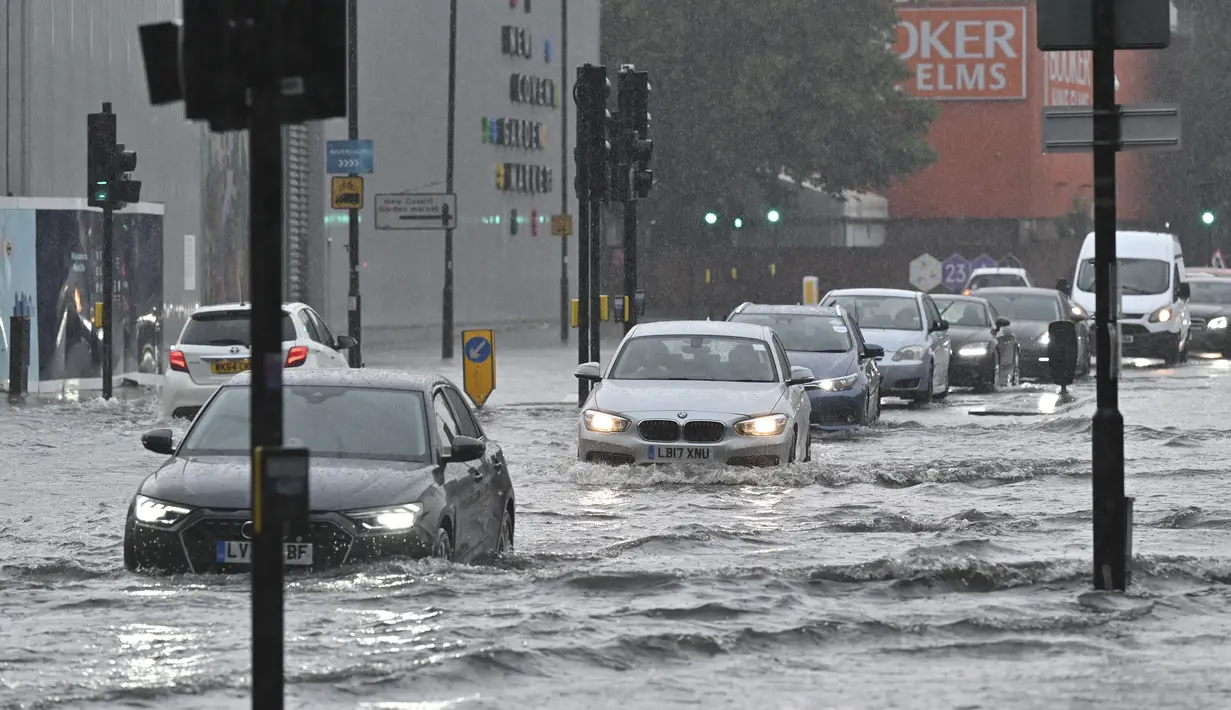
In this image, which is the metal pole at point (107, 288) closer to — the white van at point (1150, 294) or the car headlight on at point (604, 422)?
the car headlight on at point (604, 422)

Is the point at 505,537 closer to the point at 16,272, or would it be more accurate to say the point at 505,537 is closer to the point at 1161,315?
the point at 16,272

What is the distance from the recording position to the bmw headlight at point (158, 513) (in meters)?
11.5

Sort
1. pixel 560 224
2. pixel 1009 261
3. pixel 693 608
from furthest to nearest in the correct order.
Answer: pixel 1009 261, pixel 560 224, pixel 693 608

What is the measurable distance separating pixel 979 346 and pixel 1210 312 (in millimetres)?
14964

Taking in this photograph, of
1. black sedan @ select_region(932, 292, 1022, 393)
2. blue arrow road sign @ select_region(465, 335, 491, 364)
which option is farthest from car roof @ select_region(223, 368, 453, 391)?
black sedan @ select_region(932, 292, 1022, 393)

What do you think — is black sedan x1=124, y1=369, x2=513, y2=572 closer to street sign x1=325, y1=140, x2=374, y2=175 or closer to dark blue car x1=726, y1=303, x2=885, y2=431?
dark blue car x1=726, y1=303, x2=885, y2=431

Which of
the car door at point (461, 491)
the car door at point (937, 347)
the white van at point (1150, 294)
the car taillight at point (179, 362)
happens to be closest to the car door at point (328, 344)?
the car taillight at point (179, 362)

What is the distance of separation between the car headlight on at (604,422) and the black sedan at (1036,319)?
19.6 m

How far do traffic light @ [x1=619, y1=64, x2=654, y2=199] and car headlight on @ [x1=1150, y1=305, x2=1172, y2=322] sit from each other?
16.5 metres

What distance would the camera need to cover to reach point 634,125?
2902cm

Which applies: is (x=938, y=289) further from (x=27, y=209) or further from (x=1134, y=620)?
(x=1134, y=620)

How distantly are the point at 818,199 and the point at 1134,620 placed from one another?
71.9 m

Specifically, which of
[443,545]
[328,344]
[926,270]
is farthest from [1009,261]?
[443,545]

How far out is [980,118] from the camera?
79.1m
